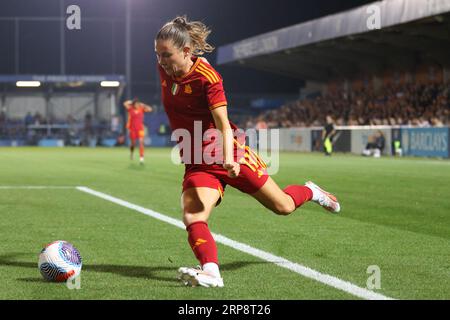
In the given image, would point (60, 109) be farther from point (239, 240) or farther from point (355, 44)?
point (239, 240)

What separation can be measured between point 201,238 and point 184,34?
1.50m

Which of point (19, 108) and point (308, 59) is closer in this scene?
point (308, 59)

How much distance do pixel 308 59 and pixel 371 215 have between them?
44144 mm

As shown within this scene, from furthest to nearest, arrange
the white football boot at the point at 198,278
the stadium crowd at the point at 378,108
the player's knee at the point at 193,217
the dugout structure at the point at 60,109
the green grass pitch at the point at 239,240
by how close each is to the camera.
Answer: the dugout structure at the point at 60,109, the stadium crowd at the point at 378,108, the player's knee at the point at 193,217, the green grass pitch at the point at 239,240, the white football boot at the point at 198,278

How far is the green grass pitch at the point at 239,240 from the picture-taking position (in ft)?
20.3

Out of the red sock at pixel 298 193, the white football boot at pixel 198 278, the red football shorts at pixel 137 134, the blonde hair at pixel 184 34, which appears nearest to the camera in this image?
the white football boot at pixel 198 278

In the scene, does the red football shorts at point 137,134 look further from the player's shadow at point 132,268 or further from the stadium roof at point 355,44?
the player's shadow at point 132,268

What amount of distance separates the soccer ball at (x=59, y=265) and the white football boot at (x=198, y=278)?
901mm

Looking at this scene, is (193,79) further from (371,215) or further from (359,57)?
(359,57)

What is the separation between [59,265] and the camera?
21.3ft

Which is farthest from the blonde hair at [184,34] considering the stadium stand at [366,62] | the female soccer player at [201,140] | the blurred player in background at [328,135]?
the blurred player in background at [328,135]

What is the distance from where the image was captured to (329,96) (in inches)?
2127

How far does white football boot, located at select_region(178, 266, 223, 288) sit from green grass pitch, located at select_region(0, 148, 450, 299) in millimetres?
62

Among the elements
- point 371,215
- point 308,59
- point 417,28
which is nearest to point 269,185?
point 371,215
